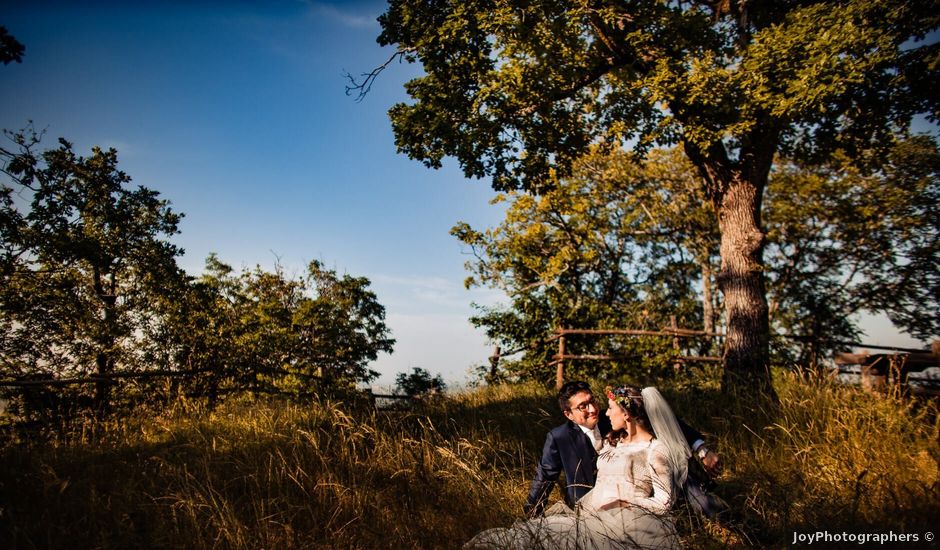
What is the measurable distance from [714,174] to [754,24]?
10.3ft

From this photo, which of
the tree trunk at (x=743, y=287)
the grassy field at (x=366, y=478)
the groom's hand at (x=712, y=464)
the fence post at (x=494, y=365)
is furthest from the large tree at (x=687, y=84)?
the fence post at (x=494, y=365)

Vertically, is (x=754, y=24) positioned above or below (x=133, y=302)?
above

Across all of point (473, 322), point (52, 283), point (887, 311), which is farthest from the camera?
point (887, 311)

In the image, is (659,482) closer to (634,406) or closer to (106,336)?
(634,406)

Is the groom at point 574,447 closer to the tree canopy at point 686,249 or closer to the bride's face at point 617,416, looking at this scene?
the bride's face at point 617,416

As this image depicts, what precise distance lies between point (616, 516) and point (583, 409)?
1.01 meters

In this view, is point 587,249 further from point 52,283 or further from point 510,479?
point 52,283

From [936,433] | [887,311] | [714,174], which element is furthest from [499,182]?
[887,311]

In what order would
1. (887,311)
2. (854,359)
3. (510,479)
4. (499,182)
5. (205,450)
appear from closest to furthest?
(510,479)
(205,450)
(854,359)
(499,182)
(887,311)

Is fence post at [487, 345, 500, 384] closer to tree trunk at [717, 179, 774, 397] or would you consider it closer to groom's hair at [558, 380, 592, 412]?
tree trunk at [717, 179, 774, 397]

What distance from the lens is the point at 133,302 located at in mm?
17969

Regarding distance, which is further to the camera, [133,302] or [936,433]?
[133,302]

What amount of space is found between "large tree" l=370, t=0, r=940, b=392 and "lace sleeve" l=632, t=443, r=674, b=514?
4.42 metres

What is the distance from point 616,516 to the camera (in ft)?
10.6
